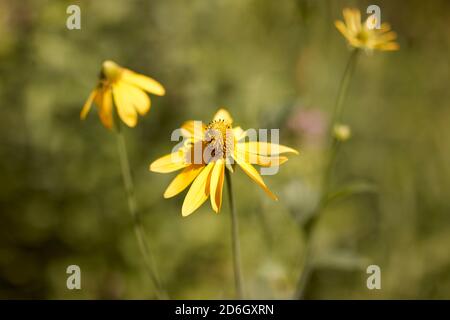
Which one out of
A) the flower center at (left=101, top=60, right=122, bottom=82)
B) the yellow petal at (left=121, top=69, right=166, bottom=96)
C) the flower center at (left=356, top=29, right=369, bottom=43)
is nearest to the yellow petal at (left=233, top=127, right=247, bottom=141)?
the yellow petal at (left=121, top=69, right=166, bottom=96)

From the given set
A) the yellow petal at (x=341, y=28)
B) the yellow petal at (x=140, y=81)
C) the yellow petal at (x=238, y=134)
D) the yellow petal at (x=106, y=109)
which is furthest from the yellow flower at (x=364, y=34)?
the yellow petal at (x=106, y=109)

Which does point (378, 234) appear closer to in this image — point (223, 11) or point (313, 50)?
point (313, 50)

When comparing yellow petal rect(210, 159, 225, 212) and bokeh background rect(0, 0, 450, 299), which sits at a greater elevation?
bokeh background rect(0, 0, 450, 299)

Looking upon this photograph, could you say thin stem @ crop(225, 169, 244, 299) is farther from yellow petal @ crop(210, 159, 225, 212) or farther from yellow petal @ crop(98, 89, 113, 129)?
yellow petal @ crop(98, 89, 113, 129)

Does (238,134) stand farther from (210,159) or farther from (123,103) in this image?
(123,103)

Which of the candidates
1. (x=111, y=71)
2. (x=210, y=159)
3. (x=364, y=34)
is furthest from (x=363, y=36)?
(x=111, y=71)

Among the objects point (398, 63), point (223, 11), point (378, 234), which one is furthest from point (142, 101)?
point (398, 63)
